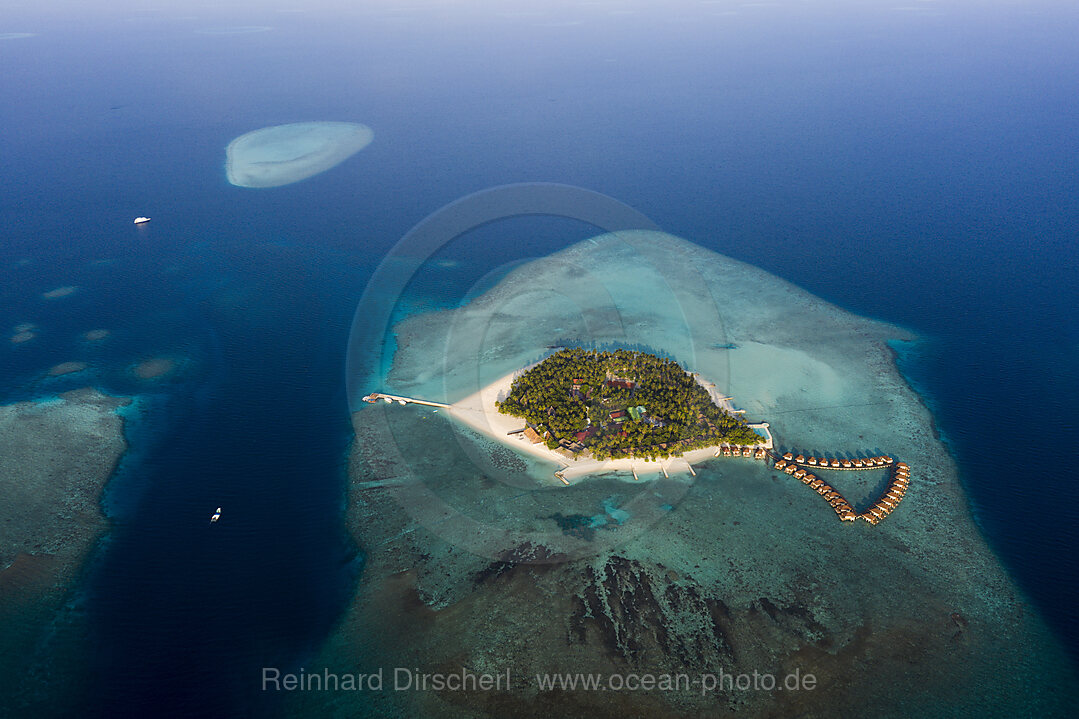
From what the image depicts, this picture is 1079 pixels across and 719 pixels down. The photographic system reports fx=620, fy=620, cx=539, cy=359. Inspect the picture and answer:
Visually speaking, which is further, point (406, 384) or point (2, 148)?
point (2, 148)

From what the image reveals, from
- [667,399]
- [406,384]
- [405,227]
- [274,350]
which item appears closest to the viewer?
[667,399]

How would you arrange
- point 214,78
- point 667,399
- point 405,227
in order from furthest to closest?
point 214,78 → point 405,227 → point 667,399

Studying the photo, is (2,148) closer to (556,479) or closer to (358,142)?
(358,142)

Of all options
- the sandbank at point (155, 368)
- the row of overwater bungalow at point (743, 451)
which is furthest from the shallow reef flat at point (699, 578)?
the sandbank at point (155, 368)

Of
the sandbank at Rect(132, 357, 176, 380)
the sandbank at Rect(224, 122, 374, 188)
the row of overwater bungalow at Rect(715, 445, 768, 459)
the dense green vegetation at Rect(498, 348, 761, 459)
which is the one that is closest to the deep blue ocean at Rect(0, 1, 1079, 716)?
the sandbank at Rect(132, 357, 176, 380)

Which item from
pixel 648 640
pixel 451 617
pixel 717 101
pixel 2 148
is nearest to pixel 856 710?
pixel 648 640

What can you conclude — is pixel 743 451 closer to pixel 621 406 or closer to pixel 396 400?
pixel 621 406
